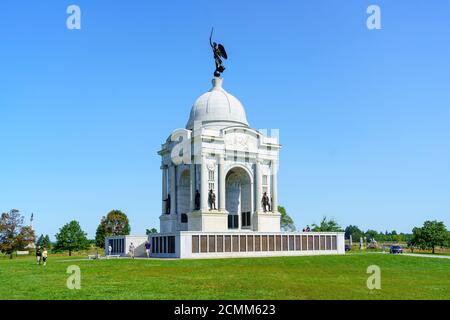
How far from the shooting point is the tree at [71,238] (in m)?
89.3

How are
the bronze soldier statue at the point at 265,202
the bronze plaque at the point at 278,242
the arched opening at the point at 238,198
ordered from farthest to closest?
the arched opening at the point at 238,198
the bronze soldier statue at the point at 265,202
the bronze plaque at the point at 278,242

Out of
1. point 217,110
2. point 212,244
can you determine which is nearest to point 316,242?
point 212,244

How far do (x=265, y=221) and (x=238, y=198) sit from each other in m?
5.22

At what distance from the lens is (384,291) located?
2328 centimetres

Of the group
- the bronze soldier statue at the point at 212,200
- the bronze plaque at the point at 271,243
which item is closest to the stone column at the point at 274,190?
the bronze soldier statue at the point at 212,200

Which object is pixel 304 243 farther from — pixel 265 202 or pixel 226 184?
pixel 226 184

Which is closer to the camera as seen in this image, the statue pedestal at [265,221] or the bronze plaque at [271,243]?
the bronze plaque at [271,243]

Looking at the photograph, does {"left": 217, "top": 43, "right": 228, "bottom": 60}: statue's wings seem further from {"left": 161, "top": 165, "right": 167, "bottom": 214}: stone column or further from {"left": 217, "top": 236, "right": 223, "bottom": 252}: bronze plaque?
{"left": 217, "top": 236, "right": 223, "bottom": 252}: bronze plaque

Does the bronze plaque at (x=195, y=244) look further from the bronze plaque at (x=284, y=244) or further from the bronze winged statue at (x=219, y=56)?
the bronze winged statue at (x=219, y=56)

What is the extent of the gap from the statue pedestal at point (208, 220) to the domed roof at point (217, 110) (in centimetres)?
1196

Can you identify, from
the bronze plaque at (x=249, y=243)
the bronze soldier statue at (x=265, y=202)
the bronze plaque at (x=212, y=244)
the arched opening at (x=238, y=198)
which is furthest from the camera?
the arched opening at (x=238, y=198)

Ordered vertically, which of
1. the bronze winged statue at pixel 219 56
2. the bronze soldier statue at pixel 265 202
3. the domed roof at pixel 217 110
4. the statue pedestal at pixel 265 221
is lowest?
the statue pedestal at pixel 265 221
